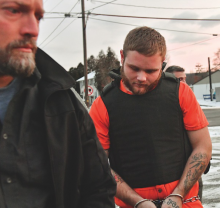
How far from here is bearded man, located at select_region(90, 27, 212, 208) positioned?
2107mm

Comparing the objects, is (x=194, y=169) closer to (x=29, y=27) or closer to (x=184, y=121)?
(x=184, y=121)

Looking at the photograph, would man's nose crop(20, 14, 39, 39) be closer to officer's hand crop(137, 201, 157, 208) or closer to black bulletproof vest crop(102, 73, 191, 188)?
black bulletproof vest crop(102, 73, 191, 188)

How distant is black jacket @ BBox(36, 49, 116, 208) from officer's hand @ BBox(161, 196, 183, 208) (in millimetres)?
590

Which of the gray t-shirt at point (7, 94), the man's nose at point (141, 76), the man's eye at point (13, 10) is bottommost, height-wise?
the gray t-shirt at point (7, 94)

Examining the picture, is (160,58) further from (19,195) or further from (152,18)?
(152,18)

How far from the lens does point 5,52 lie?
4.29 feet

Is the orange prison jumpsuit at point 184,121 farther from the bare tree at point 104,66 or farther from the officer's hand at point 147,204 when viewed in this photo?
the bare tree at point 104,66

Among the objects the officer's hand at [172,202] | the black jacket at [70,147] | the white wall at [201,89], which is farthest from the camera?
the white wall at [201,89]

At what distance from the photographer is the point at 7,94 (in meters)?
1.41

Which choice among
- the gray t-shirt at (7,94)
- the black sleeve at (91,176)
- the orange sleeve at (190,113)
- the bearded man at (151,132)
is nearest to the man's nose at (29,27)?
the gray t-shirt at (7,94)

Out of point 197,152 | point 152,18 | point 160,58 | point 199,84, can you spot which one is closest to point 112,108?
point 160,58

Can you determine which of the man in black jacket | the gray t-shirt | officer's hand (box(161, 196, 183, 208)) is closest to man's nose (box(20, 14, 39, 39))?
the man in black jacket

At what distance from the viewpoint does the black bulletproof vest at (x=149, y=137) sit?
2131mm

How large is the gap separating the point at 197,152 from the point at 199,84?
254 feet
